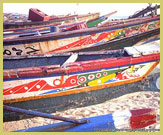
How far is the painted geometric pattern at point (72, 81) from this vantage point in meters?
3.81

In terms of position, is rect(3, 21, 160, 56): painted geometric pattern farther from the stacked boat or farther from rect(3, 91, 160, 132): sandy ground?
rect(3, 91, 160, 132): sandy ground

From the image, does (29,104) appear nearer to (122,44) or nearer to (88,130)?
(88,130)

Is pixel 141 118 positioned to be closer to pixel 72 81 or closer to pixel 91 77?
pixel 91 77

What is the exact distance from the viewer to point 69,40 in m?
6.37

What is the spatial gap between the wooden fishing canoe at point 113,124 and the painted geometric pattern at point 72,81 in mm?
1054

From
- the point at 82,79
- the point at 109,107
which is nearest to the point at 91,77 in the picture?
the point at 82,79

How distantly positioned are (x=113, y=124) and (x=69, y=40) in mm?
4125

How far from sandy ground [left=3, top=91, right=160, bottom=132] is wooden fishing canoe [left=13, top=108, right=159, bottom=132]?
761 millimetres

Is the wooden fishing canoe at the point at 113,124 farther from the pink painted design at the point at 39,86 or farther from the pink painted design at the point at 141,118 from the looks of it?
the pink painted design at the point at 39,86

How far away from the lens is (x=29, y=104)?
4.04 m

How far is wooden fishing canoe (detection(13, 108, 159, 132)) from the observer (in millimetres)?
3059

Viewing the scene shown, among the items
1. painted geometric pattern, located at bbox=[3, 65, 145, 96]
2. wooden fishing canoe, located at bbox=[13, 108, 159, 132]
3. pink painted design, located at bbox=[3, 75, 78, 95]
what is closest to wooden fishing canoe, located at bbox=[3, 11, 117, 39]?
painted geometric pattern, located at bbox=[3, 65, 145, 96]

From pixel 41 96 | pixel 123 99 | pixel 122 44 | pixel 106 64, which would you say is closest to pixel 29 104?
pixel 41 96

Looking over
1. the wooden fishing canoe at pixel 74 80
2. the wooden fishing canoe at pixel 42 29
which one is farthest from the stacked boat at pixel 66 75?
the wooden fishing canoe at pixel 42 29
